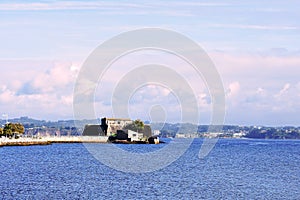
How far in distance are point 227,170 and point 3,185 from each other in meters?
40.2

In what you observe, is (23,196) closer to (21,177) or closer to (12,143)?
(21,177)

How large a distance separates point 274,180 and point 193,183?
1278cm

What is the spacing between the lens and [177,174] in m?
Result: 89.2

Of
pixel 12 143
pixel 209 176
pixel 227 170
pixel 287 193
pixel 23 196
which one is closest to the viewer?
pixel 23 196

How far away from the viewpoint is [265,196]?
64.4m

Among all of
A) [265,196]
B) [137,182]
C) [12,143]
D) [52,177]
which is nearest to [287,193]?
[265,196]

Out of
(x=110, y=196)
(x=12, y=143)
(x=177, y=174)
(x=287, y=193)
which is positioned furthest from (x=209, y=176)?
(x=12, y=143)

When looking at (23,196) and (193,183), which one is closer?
(23,196)

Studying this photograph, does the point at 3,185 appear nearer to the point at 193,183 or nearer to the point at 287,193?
the point at 193,183

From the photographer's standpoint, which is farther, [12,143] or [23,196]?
[12,143]

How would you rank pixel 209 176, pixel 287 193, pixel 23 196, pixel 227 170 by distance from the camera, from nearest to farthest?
1. pixel 23 196
2. pixel 287 193
3. pixel 209 176
4. pixel 227 170

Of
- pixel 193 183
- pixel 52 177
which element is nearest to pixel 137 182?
pixel 193 183

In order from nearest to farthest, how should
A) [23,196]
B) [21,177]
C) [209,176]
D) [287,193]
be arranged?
[23,196], [287,193], [21,177], [209,176]

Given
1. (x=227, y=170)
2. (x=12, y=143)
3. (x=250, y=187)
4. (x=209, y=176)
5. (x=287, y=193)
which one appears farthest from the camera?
(x=12, y=143)
